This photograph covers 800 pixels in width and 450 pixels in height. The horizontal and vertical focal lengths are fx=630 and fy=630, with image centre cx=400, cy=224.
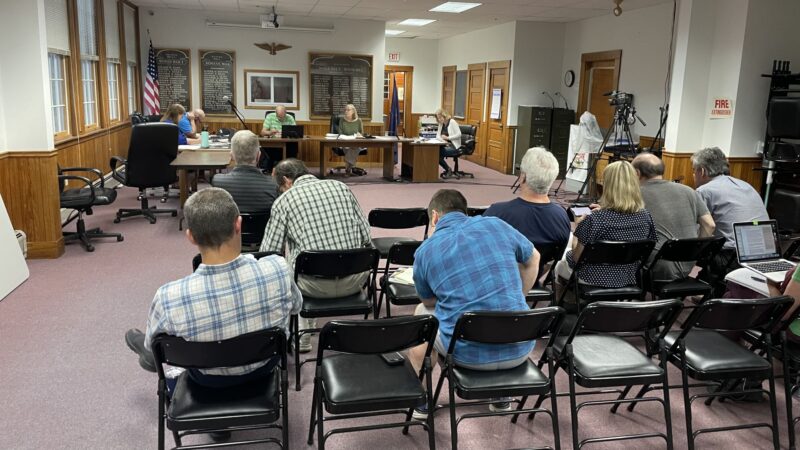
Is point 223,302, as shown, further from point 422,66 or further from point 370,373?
point 422,66

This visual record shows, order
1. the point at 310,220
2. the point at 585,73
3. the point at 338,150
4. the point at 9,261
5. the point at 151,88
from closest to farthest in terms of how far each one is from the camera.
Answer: the point at 310,220
the point at 9,261
the point at 151,88
the point at 585,73
the point at 338,150

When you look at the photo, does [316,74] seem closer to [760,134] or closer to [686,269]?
[760,134]

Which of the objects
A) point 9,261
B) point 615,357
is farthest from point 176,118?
point 615,357

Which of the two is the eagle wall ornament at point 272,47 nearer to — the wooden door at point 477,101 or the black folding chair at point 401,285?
the wooden door at point 477,101

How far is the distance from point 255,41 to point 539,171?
8.81 meters

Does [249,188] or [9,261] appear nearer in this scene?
[249,188]

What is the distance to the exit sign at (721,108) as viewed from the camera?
21.5ft

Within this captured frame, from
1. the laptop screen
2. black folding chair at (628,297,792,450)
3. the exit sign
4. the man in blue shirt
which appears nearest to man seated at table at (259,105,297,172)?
the exit sign

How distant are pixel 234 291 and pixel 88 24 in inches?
283

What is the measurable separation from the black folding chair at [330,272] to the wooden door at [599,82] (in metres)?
7.63

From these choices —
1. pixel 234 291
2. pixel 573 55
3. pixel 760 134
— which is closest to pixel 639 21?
pixel 573 55

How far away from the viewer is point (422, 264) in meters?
2.49

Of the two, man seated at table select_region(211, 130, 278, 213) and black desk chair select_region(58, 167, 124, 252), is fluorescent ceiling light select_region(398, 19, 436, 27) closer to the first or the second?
black desk chair select_region(58, 167, 124, 252)

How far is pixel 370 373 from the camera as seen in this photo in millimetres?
2377
